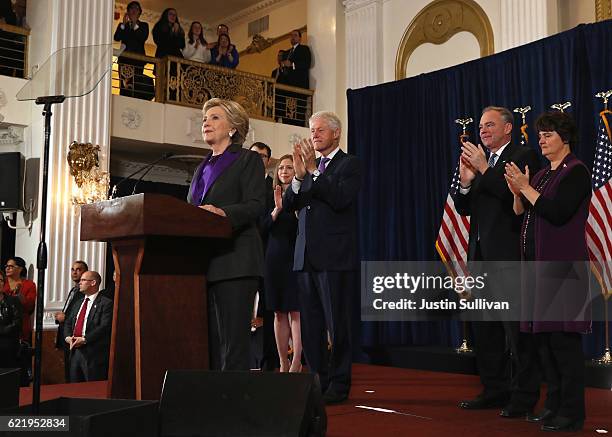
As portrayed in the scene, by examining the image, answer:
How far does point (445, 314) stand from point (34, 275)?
14.5 feet

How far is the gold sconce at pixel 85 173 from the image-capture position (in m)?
8.16

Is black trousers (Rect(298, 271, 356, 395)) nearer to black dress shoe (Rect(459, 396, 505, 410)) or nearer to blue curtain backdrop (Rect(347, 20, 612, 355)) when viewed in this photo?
black dress shoe (Rect(459, 396, 505, 410))

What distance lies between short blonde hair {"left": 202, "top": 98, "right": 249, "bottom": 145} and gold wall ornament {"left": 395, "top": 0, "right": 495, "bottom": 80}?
5.69 m

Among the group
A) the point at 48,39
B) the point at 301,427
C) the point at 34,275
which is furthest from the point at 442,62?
the point at 301,427

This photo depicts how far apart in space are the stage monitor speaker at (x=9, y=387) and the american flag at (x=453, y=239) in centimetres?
520

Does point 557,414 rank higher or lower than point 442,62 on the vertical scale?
lower

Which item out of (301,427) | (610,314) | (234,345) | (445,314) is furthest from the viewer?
(445,314)

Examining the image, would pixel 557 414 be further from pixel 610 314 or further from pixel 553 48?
pixel 553 48

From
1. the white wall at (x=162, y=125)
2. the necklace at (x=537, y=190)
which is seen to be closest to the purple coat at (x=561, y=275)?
the necklace at (x=537, y=190)

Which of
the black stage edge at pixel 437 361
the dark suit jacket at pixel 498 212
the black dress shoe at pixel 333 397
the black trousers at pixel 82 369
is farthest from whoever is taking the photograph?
the black trousers at pixel 82 369

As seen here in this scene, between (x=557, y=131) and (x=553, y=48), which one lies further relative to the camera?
(x=553, y=48)

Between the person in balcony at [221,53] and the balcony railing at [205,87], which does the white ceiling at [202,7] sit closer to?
the person in balcony at [221,53]

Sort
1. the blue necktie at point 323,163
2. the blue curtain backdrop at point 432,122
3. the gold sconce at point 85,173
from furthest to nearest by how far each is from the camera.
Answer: the gold sconce at point 85,173, the blue curtain backdrop at point 432,122, the blue necktie at point 323,163

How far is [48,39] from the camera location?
840 centimetres
